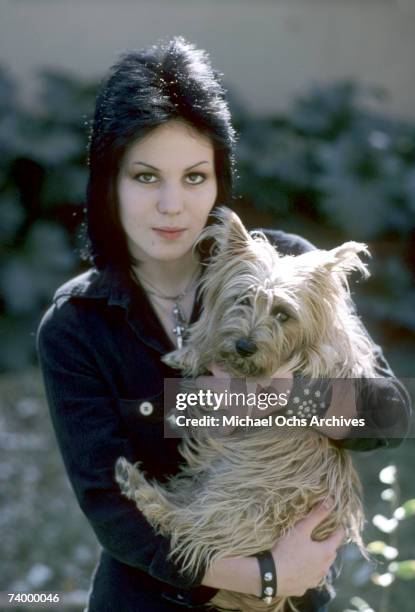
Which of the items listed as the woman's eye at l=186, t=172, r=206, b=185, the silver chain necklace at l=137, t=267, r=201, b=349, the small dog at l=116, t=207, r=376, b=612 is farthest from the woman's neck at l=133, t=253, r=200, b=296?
the woman's eye at l=186, t=172, r=206, b=185

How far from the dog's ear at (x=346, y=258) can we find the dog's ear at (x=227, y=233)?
249 millimetres

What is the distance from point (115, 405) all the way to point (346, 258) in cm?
76

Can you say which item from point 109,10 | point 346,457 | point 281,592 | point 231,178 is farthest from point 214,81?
point 109,10

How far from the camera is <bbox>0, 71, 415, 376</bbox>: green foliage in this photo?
671 centimetres

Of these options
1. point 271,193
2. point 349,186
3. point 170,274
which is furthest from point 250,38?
point 170,274

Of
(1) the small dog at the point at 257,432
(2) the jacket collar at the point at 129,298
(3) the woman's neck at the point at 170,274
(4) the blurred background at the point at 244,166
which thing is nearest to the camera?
(1) the small dog at the point at 257,432

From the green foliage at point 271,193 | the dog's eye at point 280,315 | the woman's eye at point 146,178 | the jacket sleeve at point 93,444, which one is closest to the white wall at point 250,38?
the green foliage at point 271,193

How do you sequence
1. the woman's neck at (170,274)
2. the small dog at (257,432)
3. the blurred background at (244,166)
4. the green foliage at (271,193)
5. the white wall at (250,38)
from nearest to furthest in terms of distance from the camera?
the small dog at (257,432) → the woman's neck at (170,274) → the blurred background at (244,166) → the green foliage at (271,193) → the white wall at (250,38)

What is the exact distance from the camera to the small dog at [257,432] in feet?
7.96

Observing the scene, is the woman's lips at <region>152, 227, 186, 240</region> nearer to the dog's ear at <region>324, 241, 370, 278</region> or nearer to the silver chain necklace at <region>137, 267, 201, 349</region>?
the silver chain necklace at <region>137, 267, 201, 349</region>

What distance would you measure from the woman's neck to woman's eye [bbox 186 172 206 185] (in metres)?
0.27

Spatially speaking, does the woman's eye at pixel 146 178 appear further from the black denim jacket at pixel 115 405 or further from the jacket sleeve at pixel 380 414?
the jacket sleeve at pixel 380 414

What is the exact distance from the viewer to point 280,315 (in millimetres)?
2434

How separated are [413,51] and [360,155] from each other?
1.95 metres
